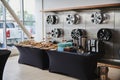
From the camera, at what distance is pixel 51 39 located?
24.2 feet

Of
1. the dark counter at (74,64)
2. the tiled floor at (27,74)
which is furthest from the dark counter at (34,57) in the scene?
the dark counter at (74,64)

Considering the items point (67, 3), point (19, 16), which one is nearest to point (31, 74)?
point (67, 3)

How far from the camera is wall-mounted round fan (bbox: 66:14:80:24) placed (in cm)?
641

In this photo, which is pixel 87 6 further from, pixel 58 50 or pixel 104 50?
pixel 58 50

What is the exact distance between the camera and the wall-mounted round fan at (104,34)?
5.51 m

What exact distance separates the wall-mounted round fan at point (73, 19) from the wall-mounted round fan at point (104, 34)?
41.4 inches

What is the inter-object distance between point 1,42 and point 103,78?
201 inches

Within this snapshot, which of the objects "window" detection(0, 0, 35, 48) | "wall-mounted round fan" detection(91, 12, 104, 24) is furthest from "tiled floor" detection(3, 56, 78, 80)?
"window" detection(0, 0, 35, 48)

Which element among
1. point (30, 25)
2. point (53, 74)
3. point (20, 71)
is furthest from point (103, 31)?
point (30, 25)

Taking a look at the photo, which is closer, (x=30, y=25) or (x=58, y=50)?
(x=58, y=50)

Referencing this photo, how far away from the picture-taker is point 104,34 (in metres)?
5.59

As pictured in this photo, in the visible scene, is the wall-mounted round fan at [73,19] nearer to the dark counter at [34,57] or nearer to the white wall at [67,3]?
the white wall at [67,3]

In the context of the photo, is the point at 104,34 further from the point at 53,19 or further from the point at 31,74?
the point at 31,74

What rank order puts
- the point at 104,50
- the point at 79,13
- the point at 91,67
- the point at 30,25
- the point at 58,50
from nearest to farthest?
the point at 91,67
the point at 58,50
the point at 104,50
the point at 79,13
the point at 30,25
